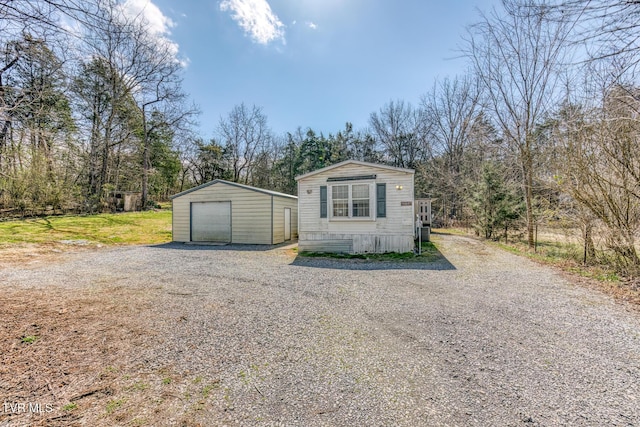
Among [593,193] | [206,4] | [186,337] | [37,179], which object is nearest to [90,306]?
[186,337]

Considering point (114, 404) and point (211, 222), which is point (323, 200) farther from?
point (114, 404)

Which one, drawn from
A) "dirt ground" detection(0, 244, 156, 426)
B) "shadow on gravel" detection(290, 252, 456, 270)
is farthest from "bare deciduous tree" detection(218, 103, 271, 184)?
"dirt ground" detection(0, 244, 156, 426)

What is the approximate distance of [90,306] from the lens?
393 centimetres

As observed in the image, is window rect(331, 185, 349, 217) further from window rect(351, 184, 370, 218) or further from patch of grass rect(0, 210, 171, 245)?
patch of grass rect(0, 210, 171, 245)

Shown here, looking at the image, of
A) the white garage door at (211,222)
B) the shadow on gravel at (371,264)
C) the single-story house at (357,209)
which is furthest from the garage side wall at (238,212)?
the shadow on gravel at (371,264)

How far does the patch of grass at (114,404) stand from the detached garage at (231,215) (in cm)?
925

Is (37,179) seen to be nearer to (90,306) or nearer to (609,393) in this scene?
(90,306)

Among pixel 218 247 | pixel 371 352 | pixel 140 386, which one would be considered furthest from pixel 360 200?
pixel 140 386

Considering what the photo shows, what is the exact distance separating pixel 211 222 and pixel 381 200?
7699 mm

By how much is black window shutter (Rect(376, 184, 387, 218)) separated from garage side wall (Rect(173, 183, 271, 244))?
470 cm

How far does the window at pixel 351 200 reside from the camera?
8891 mm

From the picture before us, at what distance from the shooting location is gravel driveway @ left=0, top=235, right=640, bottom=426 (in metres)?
1.91

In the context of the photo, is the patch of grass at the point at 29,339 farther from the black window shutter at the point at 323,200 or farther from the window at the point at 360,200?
the window at the point at 360,200

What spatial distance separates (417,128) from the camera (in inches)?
982
